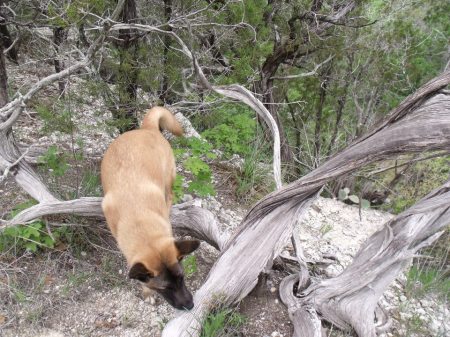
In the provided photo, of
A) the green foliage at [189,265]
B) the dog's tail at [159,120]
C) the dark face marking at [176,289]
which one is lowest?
the green foliage at [189,265]

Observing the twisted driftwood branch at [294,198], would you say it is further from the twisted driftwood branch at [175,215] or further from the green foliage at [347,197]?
the green foliage at [347,197]

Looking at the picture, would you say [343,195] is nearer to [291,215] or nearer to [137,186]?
[291,215]

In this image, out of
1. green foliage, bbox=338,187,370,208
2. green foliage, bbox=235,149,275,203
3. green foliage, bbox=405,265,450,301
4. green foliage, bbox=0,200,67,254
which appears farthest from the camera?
green foliage, bbox=338,187,370,208

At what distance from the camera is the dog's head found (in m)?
3.00

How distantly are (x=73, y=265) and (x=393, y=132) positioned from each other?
2.91m

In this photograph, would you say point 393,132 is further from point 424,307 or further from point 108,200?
point 108,200

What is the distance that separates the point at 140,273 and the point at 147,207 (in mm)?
693

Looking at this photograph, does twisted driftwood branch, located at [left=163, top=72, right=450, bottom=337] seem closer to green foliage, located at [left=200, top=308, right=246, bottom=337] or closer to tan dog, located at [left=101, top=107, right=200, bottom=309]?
green foliage, located at [left=200, top=308, right=246, bottom=337]

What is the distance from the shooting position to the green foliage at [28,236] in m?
3.49

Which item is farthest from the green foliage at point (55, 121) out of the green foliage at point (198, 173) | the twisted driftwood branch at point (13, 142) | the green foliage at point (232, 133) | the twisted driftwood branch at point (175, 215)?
the green foliage at point (232, 133)

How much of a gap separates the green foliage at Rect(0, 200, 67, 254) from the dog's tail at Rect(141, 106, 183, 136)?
138cm

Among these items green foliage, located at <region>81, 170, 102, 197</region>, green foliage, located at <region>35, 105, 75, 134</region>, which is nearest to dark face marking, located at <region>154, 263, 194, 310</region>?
green foliage, located at <region>81, 170, 102, 197</region>

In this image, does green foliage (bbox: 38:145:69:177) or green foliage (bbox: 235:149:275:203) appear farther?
green foliage (bbox: 235:149:275:203)

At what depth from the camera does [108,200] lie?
3506 millimetres
